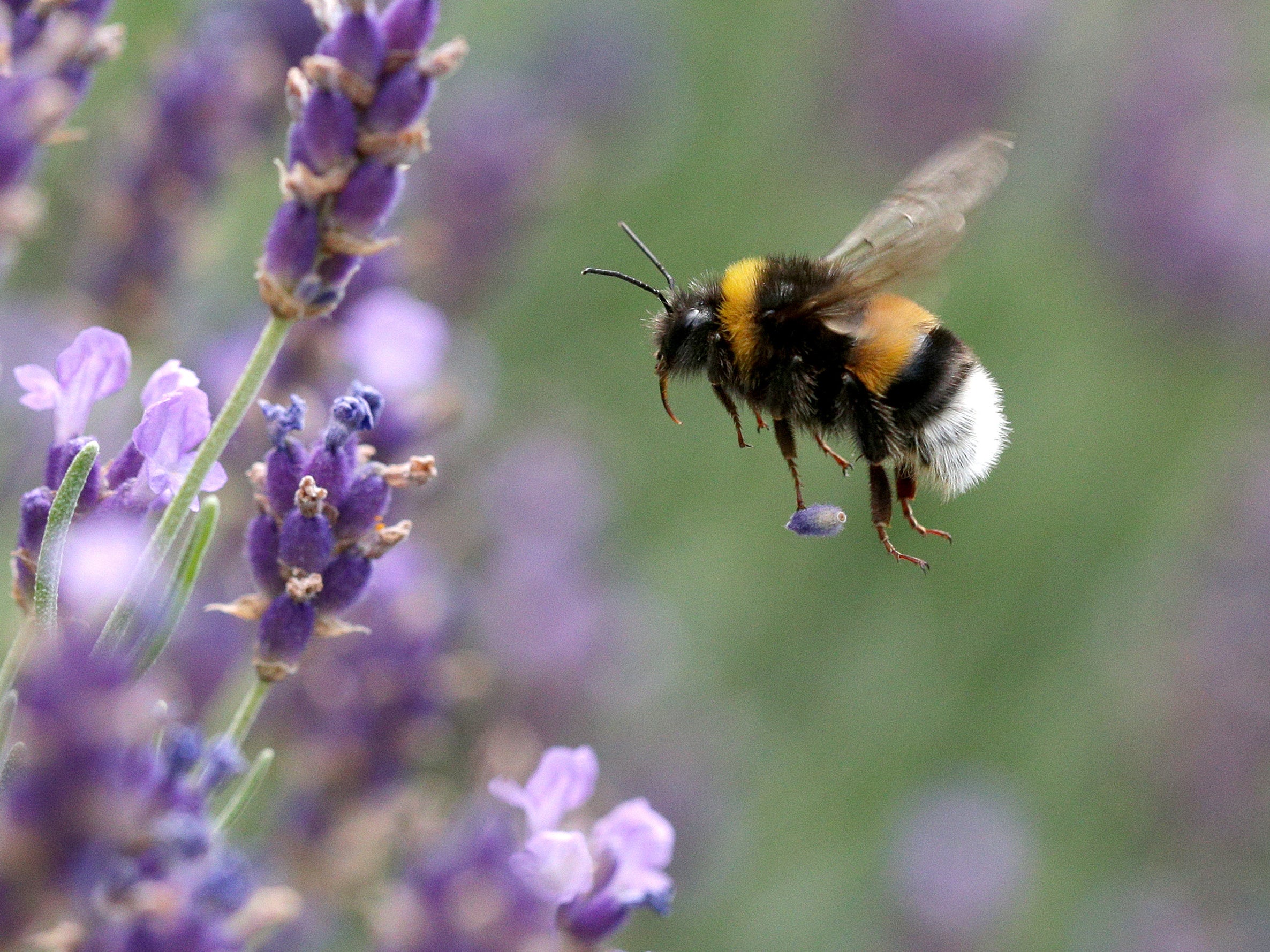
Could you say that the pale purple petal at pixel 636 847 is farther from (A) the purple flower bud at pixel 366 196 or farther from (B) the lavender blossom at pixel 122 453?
(A) the purple flower bud at pixel 366 196

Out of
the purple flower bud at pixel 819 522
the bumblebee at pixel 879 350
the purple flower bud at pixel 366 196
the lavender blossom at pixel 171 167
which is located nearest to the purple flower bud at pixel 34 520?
the purple flower bud at pixel 366 196

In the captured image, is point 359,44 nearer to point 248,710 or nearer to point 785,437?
point 248,710

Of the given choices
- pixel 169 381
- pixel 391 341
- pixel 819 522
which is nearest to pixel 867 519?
pixel 391 341

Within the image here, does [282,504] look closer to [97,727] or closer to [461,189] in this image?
[97,727]

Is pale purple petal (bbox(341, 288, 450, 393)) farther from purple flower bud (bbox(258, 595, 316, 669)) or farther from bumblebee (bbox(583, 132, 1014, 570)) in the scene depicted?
purple flower bud (bbox(258, 595, 316, 669))

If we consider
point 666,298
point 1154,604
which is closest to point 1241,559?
point 1154,604

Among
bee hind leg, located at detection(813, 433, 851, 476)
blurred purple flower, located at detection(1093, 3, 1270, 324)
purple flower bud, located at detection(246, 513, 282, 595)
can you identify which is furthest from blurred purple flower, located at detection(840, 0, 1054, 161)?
purple flower bud, located at detection(246, 513, 282, 595)
